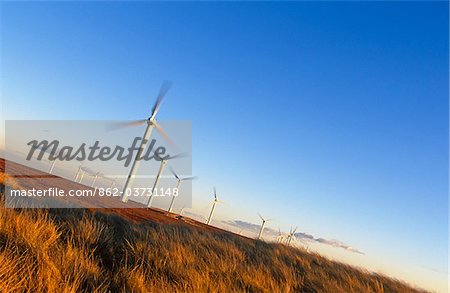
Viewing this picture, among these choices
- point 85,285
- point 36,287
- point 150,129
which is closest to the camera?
point 36,287

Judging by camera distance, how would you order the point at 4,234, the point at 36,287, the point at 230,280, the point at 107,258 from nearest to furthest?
the point at 36,287
the point at 4,234
the point at 230,280
the point at 107,258

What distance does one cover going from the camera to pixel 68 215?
11.5m

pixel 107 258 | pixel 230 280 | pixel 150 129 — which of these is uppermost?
pixel 150 129

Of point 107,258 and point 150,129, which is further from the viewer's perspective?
point 150,129

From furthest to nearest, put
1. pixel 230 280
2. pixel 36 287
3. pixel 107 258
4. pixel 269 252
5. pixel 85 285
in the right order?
pixel 269 252 → pixel 107 258 → pixel 230 280 → pixel 85 285 → pixel 36 287

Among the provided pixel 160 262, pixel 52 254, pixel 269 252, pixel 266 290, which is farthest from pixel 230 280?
pixel 269 252

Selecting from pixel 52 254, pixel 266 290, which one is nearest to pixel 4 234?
pixel 52 254

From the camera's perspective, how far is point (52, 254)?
6.15 metres

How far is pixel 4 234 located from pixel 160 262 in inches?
124

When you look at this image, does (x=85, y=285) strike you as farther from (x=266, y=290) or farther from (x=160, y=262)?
(x=266, y=290)

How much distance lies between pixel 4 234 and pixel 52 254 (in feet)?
4.74

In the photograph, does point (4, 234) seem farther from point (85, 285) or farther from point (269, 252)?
point (269, 252)

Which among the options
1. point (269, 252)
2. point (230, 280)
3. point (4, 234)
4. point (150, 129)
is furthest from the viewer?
point (150, 129)

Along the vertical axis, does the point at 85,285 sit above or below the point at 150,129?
below
